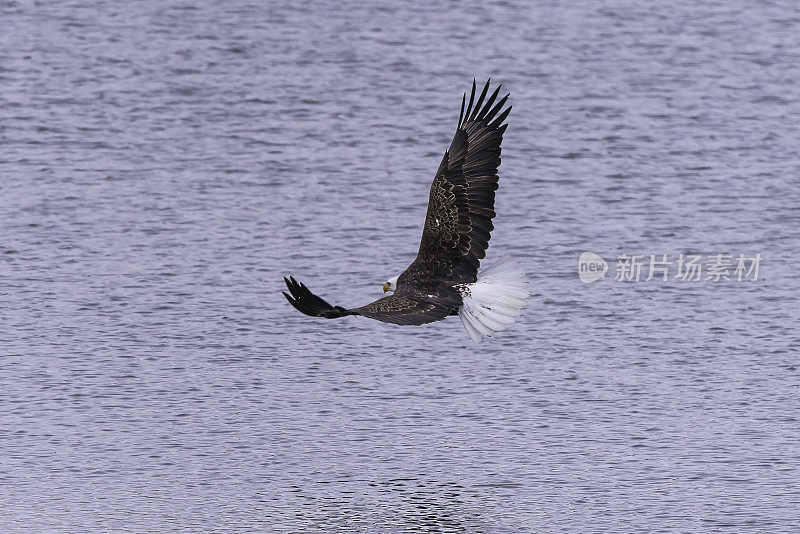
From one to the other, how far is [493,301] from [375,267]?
337 cm

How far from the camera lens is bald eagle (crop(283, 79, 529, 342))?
35.1ft

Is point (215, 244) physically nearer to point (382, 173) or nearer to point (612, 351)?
point (382, 173)

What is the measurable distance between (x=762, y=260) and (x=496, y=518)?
558 centimetres

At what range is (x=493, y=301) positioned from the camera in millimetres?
10773

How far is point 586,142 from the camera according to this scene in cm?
1764

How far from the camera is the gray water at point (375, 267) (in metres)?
10.0

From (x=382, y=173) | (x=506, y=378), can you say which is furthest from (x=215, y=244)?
(x=506, y=378)

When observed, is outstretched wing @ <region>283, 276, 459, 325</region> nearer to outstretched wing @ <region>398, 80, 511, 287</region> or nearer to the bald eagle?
the bald eagle
